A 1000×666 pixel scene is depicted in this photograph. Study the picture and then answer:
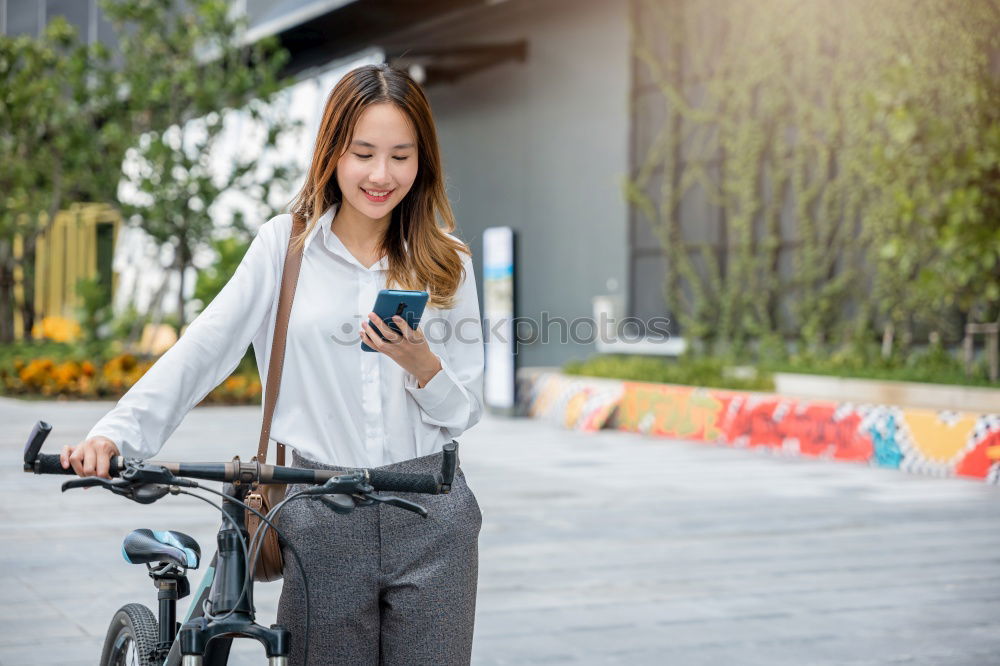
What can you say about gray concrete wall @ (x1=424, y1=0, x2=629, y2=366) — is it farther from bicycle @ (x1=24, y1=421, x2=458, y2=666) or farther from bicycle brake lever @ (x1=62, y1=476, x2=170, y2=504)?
bicycle brake lever @ (x1=62, y1=476, x2=170, y2=504)

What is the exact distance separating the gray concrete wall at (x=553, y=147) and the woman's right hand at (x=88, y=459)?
1763 cm

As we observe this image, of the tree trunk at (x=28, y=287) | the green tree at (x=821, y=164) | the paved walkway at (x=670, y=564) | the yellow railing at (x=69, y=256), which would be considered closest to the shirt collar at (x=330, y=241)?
the paved walkway at (x=670, y=564)

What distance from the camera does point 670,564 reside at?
6.82m

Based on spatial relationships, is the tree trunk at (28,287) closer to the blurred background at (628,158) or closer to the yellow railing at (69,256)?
the blurred background at (628,158)

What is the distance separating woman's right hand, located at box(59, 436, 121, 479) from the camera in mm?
2045

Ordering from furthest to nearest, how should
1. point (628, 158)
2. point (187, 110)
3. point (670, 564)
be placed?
point (187, 110), point (628, 158), point (670, 564)

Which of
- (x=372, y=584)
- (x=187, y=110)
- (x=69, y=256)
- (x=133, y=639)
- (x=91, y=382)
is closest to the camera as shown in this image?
(x=372, y=584)

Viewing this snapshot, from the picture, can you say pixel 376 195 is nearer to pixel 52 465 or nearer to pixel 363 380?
pixel 363 380

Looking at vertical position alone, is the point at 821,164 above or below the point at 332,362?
above

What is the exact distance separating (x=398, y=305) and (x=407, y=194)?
0.46 metres

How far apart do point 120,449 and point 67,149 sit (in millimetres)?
19589

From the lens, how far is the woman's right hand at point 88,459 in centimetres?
204

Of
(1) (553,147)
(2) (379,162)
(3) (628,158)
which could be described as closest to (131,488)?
(2) (379,162)

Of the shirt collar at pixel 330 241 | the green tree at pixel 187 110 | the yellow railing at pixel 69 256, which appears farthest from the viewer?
the yellow railing at pixel 69 256
